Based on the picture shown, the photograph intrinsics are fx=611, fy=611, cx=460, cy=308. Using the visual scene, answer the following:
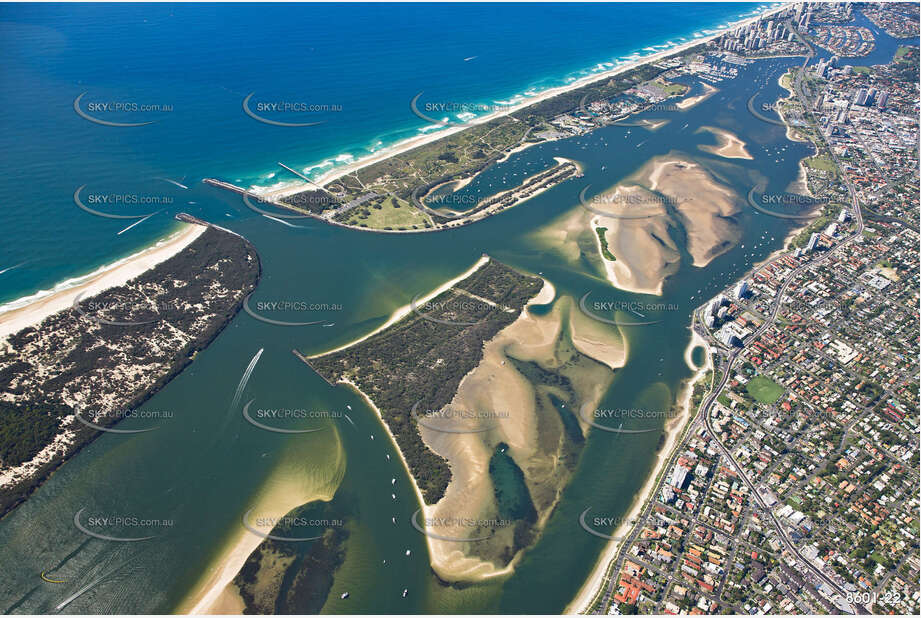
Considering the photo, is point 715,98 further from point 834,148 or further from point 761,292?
point 761,292

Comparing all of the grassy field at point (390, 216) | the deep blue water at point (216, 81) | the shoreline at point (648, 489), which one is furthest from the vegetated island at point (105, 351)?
the shoreline at point (648, 489)

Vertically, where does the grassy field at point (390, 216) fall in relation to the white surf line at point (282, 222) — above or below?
below

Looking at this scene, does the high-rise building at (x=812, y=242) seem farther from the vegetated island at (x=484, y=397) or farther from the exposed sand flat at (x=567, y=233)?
the vegetated island at (x=484, y=397)

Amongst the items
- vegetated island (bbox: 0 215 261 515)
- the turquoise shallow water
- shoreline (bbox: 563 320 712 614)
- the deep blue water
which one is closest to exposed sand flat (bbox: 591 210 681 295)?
the turquoise shallow water

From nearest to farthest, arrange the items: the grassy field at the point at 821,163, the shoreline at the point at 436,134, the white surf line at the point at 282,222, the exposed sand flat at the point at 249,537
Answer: the exposed sand flat at the point at 249,537
the white surf line at the point at 282,222
the shoreline at the point at 436,134
the grassy field at the point at 821,163

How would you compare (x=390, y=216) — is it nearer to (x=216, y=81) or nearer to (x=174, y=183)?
(x=174, y=183)

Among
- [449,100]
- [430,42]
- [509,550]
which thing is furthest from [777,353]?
[430,42]

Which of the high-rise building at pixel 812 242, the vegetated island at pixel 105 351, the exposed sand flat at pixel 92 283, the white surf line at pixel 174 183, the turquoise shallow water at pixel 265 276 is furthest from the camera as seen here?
the white surf line at pixel 174 183
